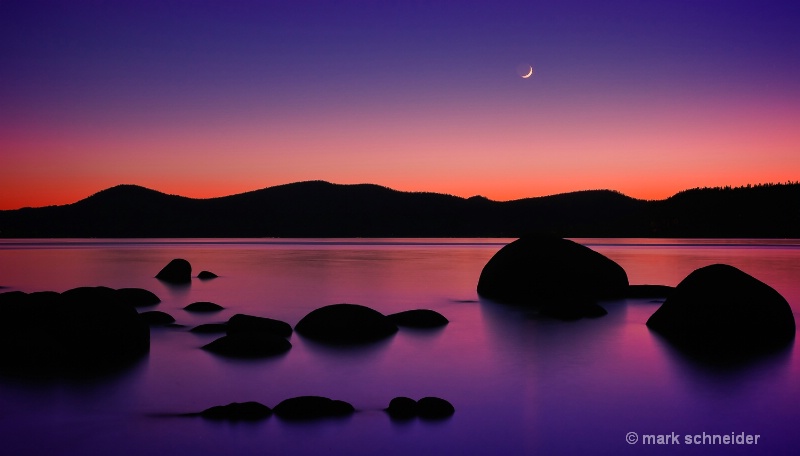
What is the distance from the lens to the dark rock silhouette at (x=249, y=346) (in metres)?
12.6

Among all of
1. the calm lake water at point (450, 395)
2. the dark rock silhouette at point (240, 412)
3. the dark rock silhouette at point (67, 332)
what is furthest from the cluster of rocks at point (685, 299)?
the dark rock silhouette at point (67, 332)

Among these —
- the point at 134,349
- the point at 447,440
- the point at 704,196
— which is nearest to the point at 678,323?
the point at 447,440

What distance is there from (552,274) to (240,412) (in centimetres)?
1429

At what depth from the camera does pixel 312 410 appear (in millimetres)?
8352

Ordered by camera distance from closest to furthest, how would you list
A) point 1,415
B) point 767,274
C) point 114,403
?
point 1,415 → point 114,403 → point 767,274

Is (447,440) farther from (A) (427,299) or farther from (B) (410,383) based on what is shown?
(A) (427,299)

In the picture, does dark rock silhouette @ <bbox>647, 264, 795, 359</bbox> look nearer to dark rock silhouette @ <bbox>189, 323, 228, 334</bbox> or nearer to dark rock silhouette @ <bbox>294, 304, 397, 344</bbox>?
dark rock silhouette @ <bbox>294, 304, 397, 344</bbox>

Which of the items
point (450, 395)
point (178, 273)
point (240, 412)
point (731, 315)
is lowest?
point (450, 395)

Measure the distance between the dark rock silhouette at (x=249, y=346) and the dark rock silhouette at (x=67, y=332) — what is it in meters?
1.66

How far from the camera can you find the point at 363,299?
79.2 ft

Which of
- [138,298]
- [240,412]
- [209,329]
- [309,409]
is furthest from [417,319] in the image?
[138,298]

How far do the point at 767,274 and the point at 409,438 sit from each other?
114ft

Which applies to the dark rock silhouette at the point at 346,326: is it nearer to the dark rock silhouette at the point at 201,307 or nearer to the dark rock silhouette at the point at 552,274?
the dark rock silhouette at the point at 201,307

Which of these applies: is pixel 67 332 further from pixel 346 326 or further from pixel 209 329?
pixel 346 326
